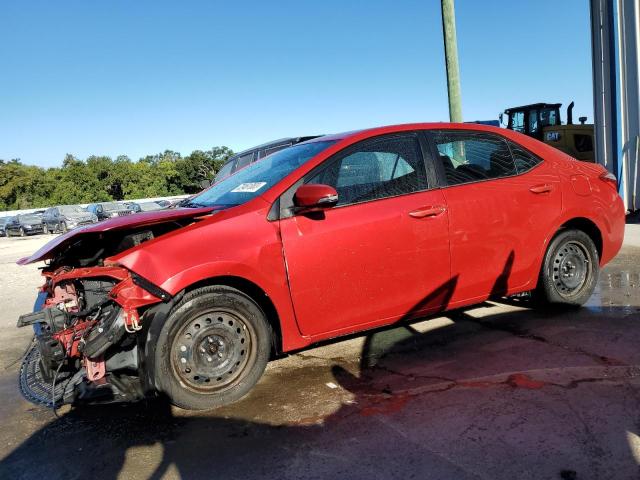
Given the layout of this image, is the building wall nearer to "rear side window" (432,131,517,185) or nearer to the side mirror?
"rear side window" (432,131,517,185)

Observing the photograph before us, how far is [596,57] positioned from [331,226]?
10749 millimetres

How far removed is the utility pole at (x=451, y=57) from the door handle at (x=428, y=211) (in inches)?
210

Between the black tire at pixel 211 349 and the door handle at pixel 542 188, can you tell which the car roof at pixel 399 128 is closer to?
the door handle at pixel 542 188

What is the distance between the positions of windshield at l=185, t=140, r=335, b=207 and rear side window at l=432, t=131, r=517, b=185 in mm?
947

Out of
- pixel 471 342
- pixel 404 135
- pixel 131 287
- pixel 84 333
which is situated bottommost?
pixel 471 342

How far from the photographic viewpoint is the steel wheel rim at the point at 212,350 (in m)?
3.10

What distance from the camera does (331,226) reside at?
3.41m

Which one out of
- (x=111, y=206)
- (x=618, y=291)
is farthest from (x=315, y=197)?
(x=111, y=206)

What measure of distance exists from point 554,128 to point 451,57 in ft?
33.6

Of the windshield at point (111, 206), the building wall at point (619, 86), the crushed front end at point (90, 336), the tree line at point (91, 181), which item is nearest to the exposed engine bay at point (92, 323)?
the crushed front end at point (90, 336)

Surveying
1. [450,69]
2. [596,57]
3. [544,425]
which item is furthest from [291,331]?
[596,57]

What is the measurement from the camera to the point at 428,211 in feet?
12.2

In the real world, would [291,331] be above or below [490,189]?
below

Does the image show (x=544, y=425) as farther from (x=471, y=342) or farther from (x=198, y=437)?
(x=198, y=437)
